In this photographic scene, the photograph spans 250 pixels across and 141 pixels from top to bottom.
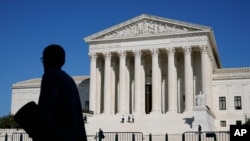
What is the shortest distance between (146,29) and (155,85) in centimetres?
841

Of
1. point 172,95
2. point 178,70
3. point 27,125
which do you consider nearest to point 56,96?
point 27,125

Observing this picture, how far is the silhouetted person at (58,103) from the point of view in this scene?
14.2 ft

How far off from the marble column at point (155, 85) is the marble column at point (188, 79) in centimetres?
400

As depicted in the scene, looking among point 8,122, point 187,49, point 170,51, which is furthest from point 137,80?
point 8,122

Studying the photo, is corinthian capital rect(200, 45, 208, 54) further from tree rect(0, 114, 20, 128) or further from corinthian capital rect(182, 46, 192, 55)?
tree rect(0, 114, 20, 128)

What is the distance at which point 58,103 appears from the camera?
4582 mm

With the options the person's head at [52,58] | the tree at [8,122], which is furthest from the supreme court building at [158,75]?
the person's head at [52,58]

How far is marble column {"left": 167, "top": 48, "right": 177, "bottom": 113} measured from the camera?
55.8m

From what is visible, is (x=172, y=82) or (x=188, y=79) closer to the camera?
(x=188, y=79)

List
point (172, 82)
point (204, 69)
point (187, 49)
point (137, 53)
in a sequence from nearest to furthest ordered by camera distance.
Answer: point (204, 69)
point (187, 49)
point (172, 82)
point (137, 53)

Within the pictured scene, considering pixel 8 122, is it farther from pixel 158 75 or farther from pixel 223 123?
pixel 223 123

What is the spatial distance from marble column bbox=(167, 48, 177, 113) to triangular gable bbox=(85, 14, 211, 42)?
124 inches

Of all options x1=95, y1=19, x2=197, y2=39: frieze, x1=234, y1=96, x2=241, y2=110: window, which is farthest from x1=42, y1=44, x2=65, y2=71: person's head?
x1=234, y1=96, x2=241, y2=110: window

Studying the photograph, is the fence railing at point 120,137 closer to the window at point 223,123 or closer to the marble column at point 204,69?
the marble column at point 204,69
